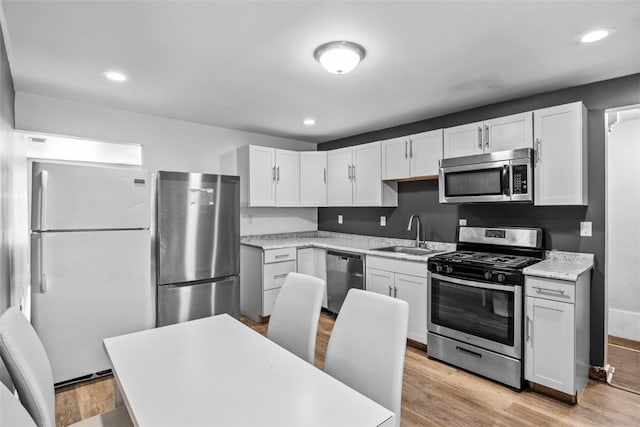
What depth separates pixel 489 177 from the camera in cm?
291

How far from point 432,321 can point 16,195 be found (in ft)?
12.1

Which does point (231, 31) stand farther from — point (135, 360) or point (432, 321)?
point (432, 321)

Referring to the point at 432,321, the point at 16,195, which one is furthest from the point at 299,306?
the point at 16,195

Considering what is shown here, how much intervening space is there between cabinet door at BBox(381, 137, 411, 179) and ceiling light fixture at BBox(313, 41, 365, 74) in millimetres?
1633

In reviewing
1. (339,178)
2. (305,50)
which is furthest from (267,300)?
(305,50)

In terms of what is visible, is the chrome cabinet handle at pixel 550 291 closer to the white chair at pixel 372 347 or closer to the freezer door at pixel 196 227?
the white chair at pixel 372 347

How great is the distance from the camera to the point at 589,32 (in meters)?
1.94

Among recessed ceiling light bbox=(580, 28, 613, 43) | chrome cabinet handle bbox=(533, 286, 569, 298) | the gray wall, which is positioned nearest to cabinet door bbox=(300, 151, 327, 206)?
the gray wall

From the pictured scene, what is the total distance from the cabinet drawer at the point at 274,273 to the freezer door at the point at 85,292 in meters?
1.36

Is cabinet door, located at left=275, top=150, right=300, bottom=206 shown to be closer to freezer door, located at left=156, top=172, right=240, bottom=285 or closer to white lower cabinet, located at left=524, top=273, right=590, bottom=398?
freezer door, located at left=156, top=172, right=240, bottom=285

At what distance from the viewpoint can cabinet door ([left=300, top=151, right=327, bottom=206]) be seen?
4.58 metres

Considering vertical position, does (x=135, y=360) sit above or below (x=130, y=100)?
below

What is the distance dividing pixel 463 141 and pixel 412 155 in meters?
0.57

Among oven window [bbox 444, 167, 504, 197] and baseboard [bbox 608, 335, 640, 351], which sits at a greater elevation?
oven window [bbox 444, 167, 504, 197]
